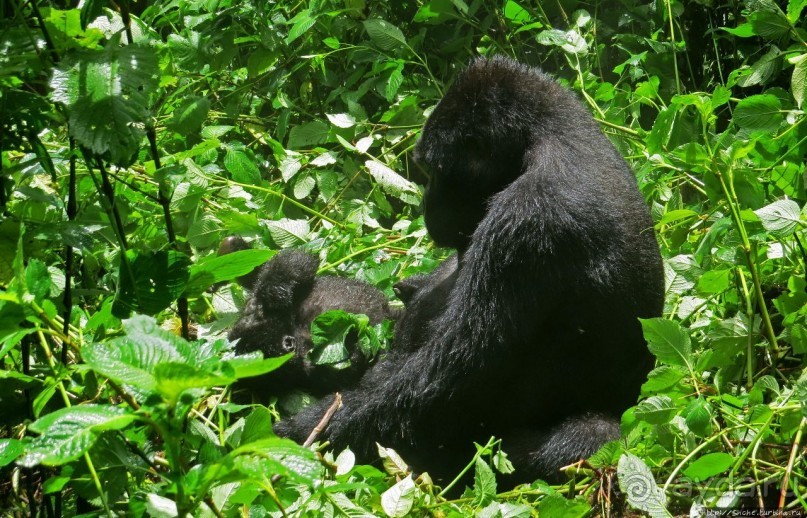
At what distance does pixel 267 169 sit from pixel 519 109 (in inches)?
92.2

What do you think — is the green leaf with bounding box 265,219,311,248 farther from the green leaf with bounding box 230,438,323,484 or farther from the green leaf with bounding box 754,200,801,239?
the green leaf with bounding box 230,438,323,484

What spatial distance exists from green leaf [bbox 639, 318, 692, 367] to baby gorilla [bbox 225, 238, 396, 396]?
1.69 metres

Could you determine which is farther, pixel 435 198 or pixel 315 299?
pixel 315 299

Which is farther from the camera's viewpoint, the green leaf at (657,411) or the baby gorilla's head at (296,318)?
the baby gorilla's head at (296,318)

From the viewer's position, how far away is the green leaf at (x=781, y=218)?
238cm

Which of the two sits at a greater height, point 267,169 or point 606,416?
point 267,169

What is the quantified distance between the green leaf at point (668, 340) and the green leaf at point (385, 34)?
313cm

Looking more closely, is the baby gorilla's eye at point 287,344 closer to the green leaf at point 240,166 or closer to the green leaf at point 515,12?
the green leaf at point 240,166

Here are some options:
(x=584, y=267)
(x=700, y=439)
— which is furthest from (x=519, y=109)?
(x=700, y=439)

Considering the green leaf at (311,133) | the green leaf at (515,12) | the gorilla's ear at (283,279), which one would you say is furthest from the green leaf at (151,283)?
the green leaf at (515,12)

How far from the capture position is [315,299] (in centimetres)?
402

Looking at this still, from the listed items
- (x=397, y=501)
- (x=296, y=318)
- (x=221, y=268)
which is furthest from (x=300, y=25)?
(x=221, y=268)

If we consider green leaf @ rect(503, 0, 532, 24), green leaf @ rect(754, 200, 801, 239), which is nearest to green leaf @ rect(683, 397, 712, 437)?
green leaf @ rect(754, 200, 801, 239)

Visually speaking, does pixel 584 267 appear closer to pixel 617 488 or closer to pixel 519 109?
pixel 519 109
